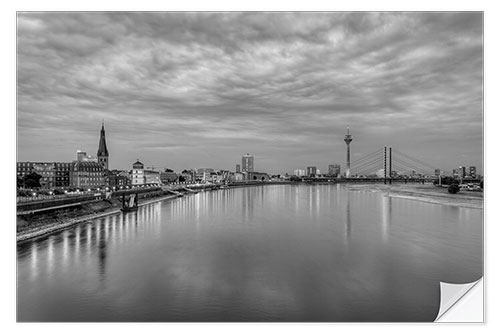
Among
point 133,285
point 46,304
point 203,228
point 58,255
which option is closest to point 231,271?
point 133,285

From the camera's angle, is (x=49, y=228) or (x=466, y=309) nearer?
(x=466, y=309)

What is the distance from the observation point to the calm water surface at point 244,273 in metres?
7.27

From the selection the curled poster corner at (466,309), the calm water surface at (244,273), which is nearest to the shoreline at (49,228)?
the calm water surface at (244,273)

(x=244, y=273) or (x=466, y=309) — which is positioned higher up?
(x=466, y=309)

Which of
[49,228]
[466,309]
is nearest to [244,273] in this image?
[466,309]

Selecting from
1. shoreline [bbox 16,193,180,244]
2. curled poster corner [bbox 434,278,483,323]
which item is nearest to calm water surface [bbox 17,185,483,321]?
shoreline [bbox 16,193,180,244]

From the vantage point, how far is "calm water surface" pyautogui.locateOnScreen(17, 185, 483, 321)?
23.9 ft

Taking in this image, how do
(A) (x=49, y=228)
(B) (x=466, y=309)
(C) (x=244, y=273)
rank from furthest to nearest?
(A) (x=49, y=228)
(C) (x=244, y=273)
(B) (x=466, y=309)

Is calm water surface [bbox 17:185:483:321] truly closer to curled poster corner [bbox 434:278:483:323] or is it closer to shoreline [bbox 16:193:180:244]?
shoreline [bbox 16:193:180:244]

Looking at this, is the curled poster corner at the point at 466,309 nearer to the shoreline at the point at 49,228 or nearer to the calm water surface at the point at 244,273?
the calm water surface at the point at 244,273

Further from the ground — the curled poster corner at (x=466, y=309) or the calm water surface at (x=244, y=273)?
the curled poster corner at (x=466, y=309)

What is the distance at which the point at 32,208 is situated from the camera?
1625 centimetres

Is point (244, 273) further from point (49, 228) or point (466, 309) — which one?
point (49, 228)

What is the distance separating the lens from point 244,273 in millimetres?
10008
